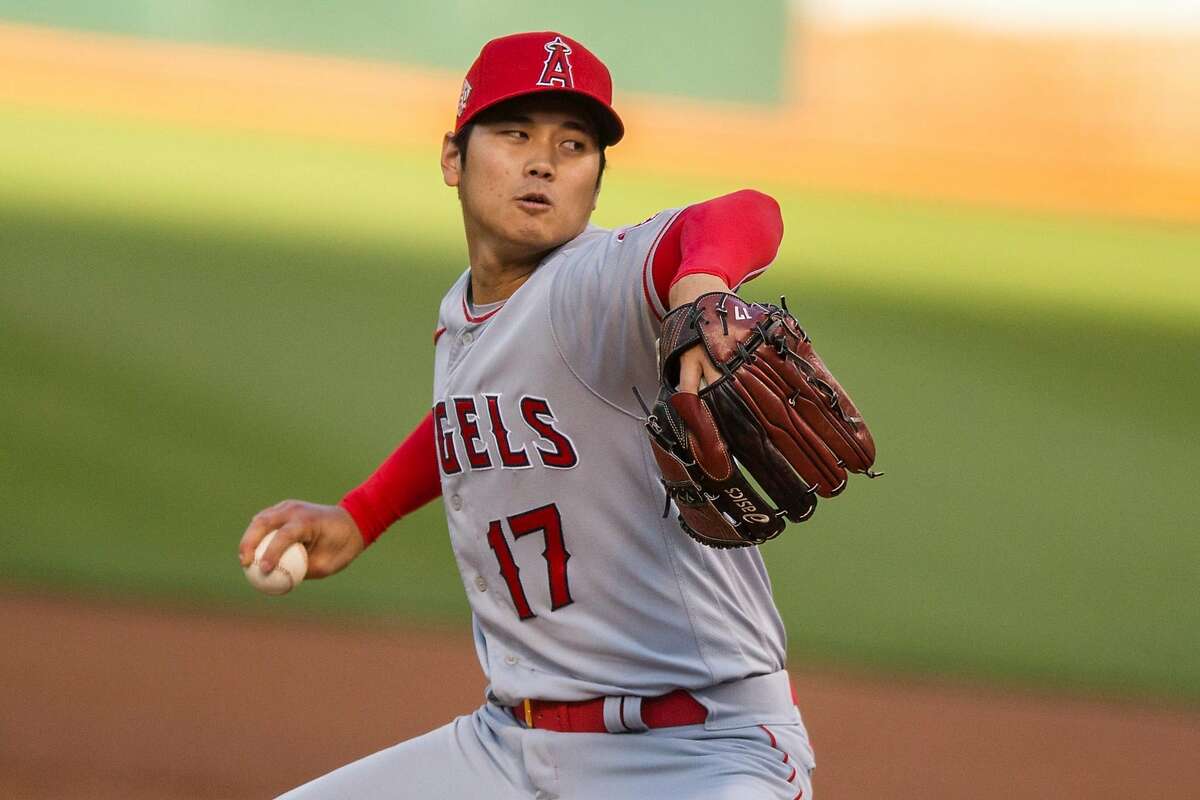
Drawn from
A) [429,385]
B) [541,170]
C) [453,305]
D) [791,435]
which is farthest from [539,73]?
[429,385]

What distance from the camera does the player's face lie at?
6.73ft

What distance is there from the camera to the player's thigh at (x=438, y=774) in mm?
2031

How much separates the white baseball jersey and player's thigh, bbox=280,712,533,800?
0.09m

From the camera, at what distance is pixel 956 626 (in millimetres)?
5023

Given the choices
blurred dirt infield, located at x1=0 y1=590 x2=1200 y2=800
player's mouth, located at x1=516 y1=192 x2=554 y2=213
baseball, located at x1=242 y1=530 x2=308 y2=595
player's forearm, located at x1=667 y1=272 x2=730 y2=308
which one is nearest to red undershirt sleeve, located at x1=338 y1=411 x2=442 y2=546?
baseball, located at x1=242 y1=530 x2=308 y2=595

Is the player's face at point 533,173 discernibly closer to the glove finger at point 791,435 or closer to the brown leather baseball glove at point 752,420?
the brown leather baseball glove at point 752,420

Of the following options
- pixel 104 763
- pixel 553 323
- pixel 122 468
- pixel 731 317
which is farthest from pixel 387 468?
pixel 122 468

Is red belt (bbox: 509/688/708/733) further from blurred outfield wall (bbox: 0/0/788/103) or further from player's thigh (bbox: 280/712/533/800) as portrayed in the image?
blurred outfield wall (bbox: 0/0/788/103)

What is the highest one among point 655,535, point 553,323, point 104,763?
point 553,323

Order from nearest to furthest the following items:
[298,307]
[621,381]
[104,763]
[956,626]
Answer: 1. [621,381]
2. [104,763]
3. [956,626]
4. [298,307]

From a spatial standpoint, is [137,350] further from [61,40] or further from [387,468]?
[387,468]

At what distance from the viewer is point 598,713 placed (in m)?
1.95

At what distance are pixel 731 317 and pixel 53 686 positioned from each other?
332 cm

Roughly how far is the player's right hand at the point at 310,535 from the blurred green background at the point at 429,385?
2.74 m
